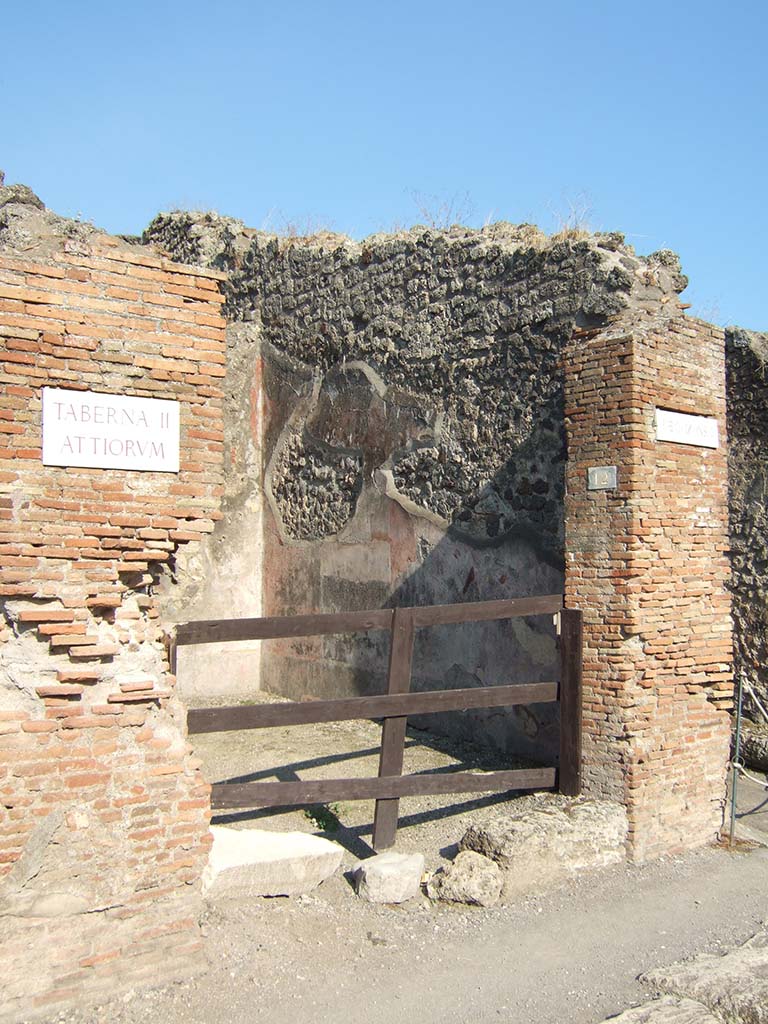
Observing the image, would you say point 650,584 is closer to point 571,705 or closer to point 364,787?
point 571,705

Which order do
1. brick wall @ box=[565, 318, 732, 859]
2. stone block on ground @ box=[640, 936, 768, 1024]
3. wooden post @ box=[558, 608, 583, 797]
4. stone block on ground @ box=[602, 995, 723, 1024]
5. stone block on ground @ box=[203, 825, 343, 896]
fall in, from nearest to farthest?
stone block on ground @ box=[602, 995, 723, 1024]
stone block on ground @ box=[640, 936, 768, 1024]
stone block on ground @ box=[203, 825, 343, 896]
brick wall @ box=[565, 318, 732, 859]
wooden post @ box=[558, 608, 583, 797]

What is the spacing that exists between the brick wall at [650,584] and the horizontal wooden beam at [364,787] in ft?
1.27

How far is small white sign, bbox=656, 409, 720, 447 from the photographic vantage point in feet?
17.8

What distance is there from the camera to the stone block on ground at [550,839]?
466 cm

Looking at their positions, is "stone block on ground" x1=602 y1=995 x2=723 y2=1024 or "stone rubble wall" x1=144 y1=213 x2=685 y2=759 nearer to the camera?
"stone block on ground" x1=602 y1=995 x2=723 y2=1024

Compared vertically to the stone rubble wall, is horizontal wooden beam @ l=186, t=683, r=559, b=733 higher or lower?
lower

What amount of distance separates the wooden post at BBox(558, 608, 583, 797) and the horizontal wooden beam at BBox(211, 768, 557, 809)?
0.39 ft

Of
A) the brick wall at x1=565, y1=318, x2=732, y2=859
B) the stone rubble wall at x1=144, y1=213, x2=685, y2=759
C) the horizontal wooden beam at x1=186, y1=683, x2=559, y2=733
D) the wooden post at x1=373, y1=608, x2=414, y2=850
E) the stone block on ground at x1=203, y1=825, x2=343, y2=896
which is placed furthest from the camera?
the stone rubble wall at x1=144, y1=213, x2=685, y2=759

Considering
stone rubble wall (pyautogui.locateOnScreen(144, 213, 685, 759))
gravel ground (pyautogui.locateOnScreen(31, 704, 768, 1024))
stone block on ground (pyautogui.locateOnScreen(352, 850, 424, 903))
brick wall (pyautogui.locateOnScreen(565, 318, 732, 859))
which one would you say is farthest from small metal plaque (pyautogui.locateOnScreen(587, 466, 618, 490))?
stone block on ground (pyautogui.locateOnScreen(352, 850, 424, 903))

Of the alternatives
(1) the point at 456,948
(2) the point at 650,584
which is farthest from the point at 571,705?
(1) the point at 456,948

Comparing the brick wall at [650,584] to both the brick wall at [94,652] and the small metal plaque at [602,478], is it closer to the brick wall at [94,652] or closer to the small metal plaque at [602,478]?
the small metal plaque at [602,478]

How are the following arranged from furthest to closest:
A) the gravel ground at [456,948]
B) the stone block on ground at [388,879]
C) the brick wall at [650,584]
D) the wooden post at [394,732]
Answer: the brick wall at [650,584], the wooden post at [394,732], the stone block on ground at [388,879], the gravel ground at [456,948]

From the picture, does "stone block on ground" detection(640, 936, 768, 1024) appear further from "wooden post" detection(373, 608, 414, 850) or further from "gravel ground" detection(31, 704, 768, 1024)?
"wooden post" detection(373, 608, 414, 850)

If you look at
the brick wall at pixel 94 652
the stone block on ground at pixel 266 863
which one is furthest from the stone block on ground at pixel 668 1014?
the brick wall at pixel 94 652
